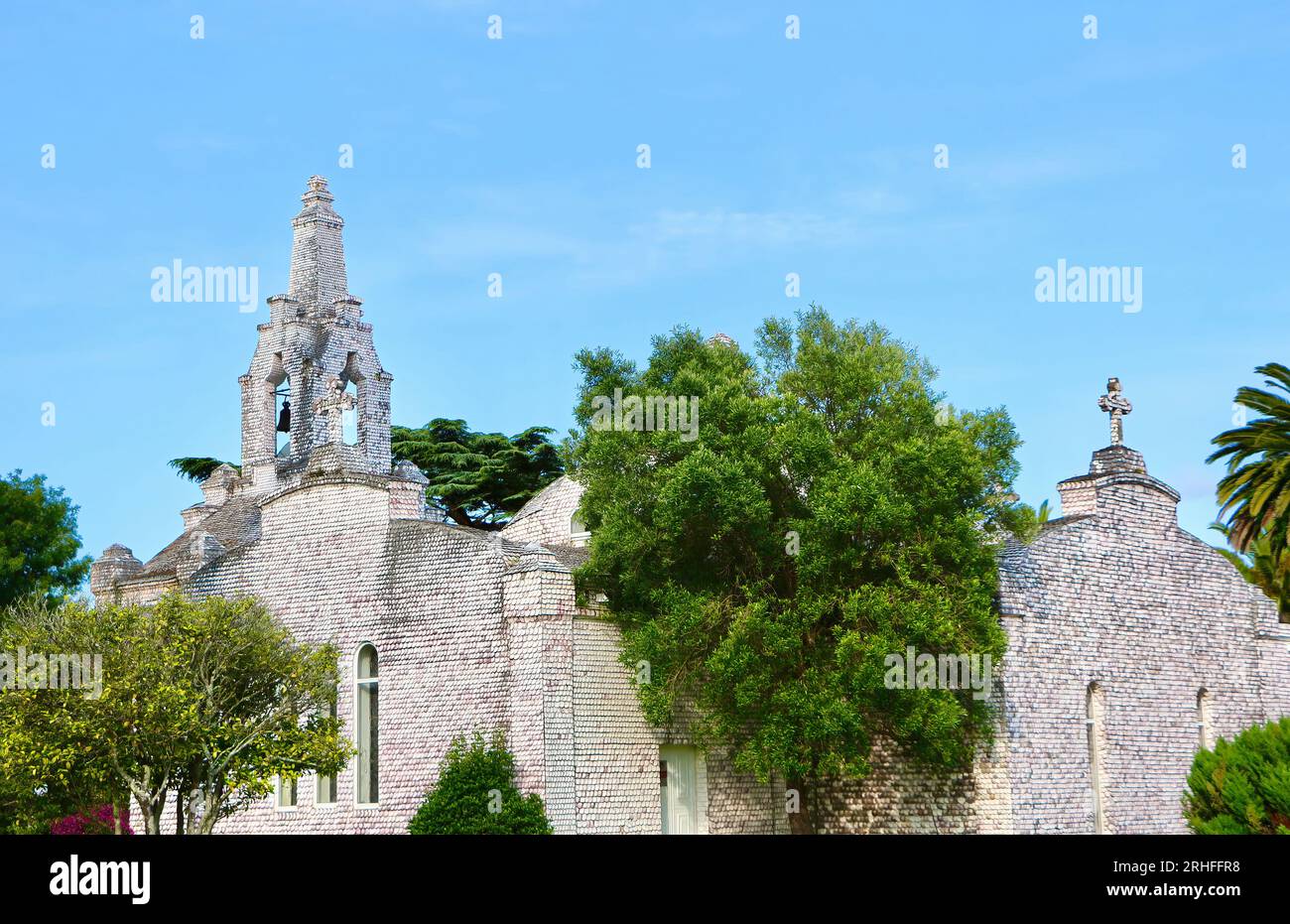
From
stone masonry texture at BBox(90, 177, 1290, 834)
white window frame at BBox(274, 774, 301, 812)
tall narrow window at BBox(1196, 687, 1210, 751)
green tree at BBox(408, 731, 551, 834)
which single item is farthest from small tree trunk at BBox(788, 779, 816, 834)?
white window frame at BBox(274, 774, 301, 812)

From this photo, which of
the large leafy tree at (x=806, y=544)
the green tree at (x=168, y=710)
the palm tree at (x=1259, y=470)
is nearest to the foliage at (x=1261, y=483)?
the palm tree at (x=1259, y=470)

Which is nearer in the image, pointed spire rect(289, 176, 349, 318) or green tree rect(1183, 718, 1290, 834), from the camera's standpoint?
green tree rect(1183, 718, 1290, 834)

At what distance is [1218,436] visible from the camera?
41.8 m

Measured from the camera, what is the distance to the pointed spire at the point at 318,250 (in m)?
45.0

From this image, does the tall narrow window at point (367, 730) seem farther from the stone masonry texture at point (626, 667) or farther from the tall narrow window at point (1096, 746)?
the tall narrow window at point (1096, 746)

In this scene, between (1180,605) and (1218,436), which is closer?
(1180,605)

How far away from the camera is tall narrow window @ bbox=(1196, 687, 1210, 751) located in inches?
1316

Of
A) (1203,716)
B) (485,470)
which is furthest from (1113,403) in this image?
(485,470)

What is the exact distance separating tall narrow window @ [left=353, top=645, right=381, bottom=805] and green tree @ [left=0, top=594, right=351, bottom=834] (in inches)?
131

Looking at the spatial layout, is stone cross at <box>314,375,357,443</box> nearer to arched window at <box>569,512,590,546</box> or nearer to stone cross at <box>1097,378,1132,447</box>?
arched window at <box>569,512,590,546</box>
